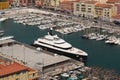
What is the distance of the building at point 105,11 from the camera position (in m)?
39.1

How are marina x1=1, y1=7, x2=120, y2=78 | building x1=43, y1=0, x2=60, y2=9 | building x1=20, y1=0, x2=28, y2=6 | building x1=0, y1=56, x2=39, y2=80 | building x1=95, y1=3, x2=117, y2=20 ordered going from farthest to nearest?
building x1=20, y1=0, x2=28, y2=6 → building x1=43, y1=0, x2=60, y2=9 → building x1=95, y1=3, x2=117, y2=20 → marina x1=1, y1=7, x2=120, y2=78 → building x1=0, y1=56, x2=39, y2=80

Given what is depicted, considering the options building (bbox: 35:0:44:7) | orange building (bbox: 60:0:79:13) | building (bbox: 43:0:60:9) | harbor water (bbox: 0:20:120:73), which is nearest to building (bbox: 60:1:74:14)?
orange building (bbox: 60:0:79:13)

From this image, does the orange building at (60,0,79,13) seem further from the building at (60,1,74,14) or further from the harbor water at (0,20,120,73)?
the harbor water at (0,20,120,73)

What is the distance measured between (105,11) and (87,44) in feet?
29.7

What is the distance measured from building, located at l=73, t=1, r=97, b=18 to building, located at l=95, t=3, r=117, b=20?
650 mm

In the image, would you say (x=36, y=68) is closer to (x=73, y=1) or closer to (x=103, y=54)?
(x=103, y=54)

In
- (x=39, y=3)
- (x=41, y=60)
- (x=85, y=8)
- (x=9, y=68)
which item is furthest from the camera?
(x=39, y=3)

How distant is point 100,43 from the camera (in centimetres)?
3164

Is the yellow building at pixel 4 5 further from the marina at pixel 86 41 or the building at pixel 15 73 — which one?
the building at pixel 15 73

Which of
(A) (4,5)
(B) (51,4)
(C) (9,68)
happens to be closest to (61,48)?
(C) (9,68)

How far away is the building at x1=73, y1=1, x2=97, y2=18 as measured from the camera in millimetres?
40747

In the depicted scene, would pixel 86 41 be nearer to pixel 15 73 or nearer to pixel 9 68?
pixel 9 68

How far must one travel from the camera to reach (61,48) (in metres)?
27.3

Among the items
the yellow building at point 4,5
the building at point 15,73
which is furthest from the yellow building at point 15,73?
the yellow building at point 4,5
